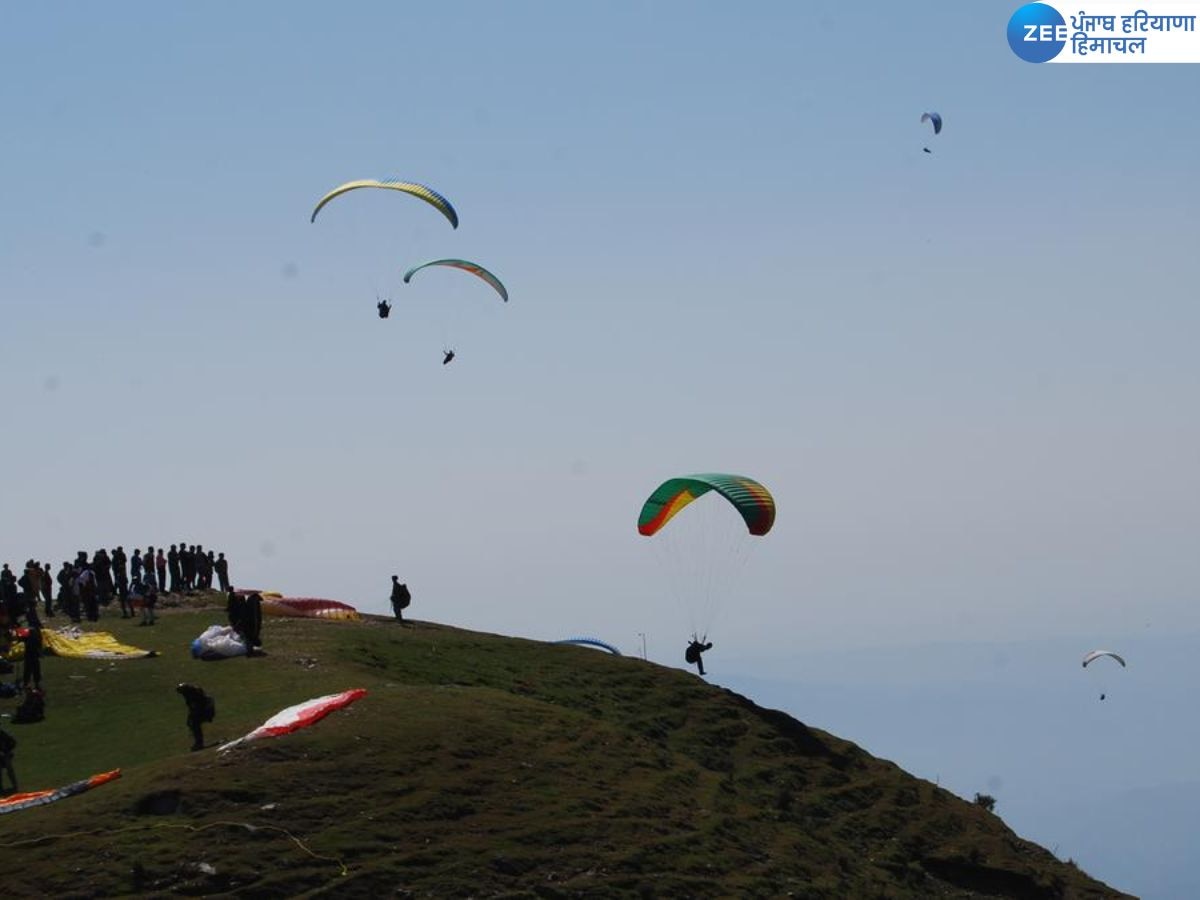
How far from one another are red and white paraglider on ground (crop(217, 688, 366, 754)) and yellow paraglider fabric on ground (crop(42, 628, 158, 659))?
35.2 ft

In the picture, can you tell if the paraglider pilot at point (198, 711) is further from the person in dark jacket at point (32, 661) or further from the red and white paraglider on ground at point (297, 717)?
the person in dark jacket at point (32, 661)

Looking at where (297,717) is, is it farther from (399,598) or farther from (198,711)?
(399,598)

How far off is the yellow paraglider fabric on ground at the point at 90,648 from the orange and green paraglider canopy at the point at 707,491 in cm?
1630

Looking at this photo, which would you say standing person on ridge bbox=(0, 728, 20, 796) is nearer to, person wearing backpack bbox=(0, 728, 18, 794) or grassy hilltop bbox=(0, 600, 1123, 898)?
person wearing backpack bbox=(0, 728, 18, 794)

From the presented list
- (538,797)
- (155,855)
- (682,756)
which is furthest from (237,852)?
(682,756)

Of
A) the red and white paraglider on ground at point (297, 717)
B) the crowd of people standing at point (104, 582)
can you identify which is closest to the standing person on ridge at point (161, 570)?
the crowd of people standing at point (104, 582)

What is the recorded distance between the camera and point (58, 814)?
102 ft

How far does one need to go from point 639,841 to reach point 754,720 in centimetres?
1561

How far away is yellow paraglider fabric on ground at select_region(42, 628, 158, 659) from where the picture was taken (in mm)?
46375

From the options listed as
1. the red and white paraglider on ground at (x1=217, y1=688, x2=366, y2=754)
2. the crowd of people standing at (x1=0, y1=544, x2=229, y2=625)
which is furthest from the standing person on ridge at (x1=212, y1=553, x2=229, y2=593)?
the red and white paraglider on ground at (x1=217, y1=688, x2=366, y2=754)

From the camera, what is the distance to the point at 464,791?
1355 inches

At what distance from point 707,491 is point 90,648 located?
19.5 meters

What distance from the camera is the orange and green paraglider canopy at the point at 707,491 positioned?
4812cm

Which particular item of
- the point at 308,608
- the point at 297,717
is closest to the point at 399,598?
the point at 308,608
